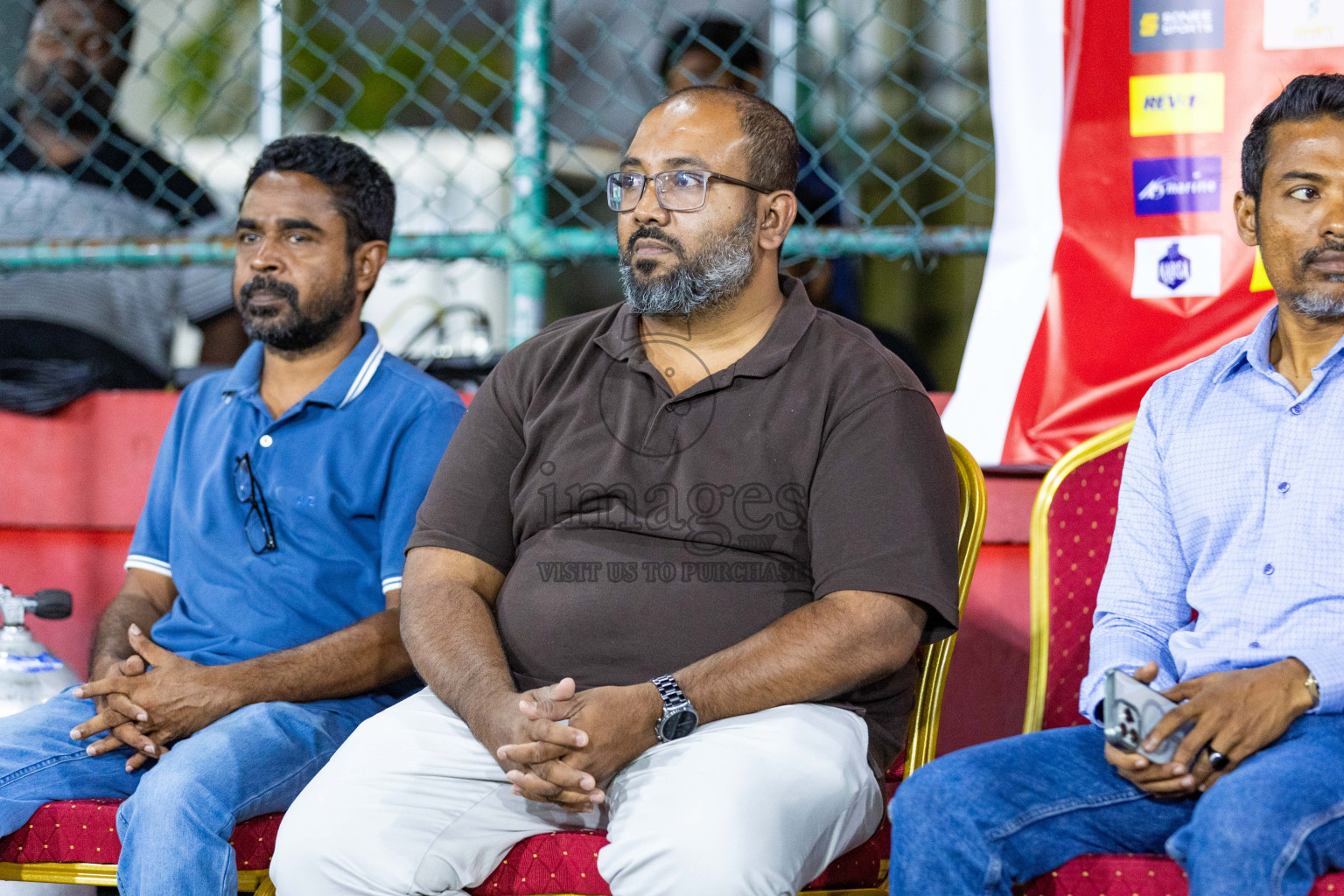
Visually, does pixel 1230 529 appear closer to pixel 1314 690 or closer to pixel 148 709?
pixel 1314 690

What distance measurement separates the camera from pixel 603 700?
193 centimetres

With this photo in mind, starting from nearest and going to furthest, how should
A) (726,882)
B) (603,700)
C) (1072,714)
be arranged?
(726,882) → (603,700) → (1072,714)

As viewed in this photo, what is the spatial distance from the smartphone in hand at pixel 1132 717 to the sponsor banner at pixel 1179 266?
107 cm

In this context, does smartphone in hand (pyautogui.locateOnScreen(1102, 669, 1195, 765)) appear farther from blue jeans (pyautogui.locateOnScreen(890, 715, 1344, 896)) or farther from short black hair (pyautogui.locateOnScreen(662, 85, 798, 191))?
short black hair (pyautogui.locateOnScreen(662, 85, 798, 191))

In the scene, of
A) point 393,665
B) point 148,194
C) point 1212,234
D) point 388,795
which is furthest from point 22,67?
point 1212,234

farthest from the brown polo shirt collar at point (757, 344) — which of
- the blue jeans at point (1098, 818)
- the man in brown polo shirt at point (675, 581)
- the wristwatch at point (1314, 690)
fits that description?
the wristwatch at point (1314, 690)

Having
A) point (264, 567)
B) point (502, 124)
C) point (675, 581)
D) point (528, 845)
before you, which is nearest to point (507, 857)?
point (528, 845)

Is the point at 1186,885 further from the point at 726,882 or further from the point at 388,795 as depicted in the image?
the point at 388,795

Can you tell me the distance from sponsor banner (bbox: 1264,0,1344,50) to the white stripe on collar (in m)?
1.87

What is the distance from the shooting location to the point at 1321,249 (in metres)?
2.04

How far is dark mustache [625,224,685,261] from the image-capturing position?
234 centimetres

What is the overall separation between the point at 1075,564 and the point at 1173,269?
0.69 metres

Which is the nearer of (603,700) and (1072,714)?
(603,700)

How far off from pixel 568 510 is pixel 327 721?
57 centimetres
